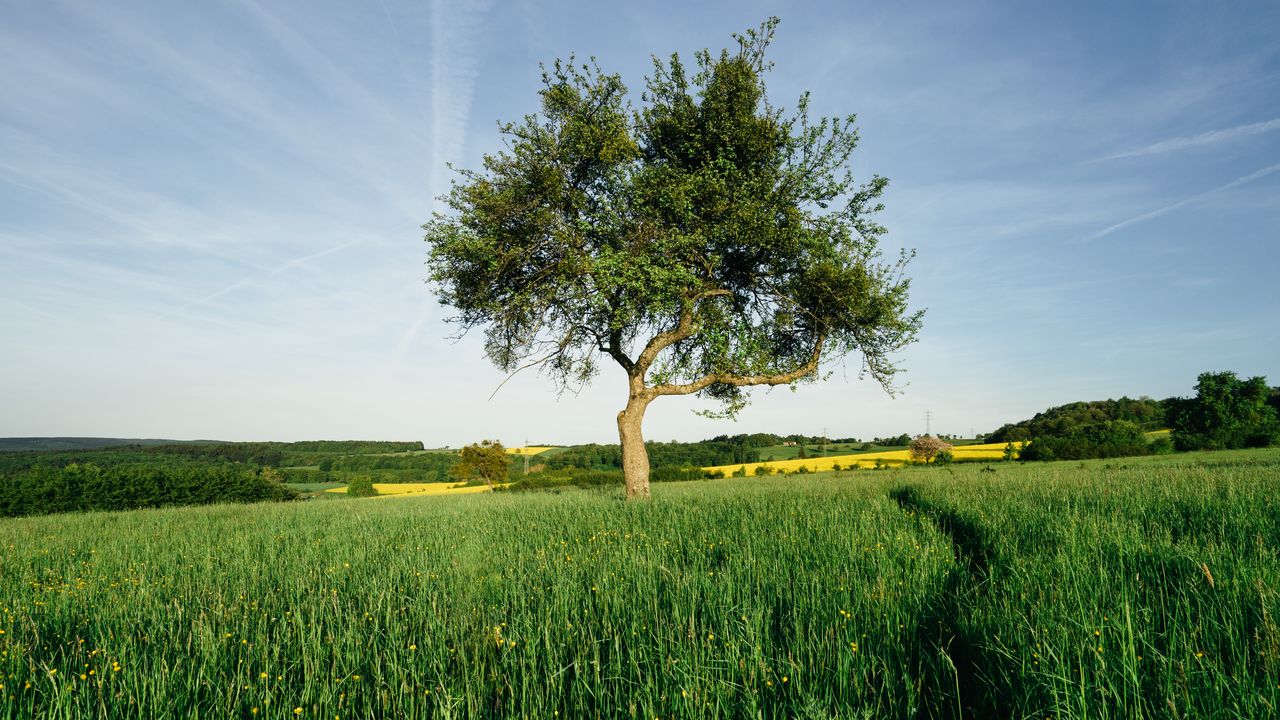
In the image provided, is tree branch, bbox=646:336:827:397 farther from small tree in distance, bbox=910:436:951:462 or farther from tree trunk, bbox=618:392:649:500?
small tree in distance, bbox=910:436:951:462

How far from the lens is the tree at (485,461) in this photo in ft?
201

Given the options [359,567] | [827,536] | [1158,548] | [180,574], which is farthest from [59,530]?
[1158,548]

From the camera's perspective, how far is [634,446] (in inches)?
607

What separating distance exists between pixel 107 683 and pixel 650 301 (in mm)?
12509

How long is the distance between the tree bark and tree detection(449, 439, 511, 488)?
49831 mm

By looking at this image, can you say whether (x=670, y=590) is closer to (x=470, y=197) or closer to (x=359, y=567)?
(x=359, y=567)

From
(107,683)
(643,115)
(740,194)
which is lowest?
(107,683)

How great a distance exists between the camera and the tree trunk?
1502 cm

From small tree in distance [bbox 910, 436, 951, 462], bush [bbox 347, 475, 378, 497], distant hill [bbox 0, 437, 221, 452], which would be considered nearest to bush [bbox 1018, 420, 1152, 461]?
small tree in distance [bbox 910, 436, 951, 462]

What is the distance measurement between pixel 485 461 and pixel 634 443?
51.1 metres

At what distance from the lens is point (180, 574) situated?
21.1 feet

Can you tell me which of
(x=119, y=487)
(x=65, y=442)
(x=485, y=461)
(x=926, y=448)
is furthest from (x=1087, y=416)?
(x=65, y=442)

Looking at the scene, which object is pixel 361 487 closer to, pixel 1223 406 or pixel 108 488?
pixel 108 488

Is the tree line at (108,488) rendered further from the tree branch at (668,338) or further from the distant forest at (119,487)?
the tree branch at (668,338)
